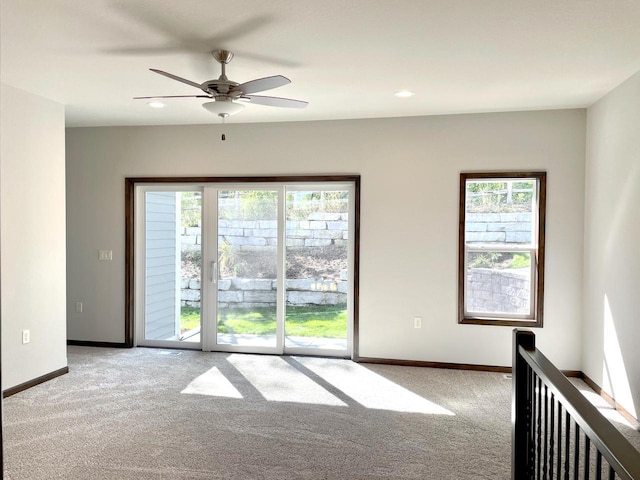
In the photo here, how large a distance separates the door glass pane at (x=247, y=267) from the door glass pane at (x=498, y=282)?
2.14 meters

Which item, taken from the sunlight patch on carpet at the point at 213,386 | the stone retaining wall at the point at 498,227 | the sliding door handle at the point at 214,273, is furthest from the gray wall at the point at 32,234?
the stone retaining wall at the point at 498,227

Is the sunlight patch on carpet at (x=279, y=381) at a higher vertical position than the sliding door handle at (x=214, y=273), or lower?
lower

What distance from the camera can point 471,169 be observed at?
4742 millimetres

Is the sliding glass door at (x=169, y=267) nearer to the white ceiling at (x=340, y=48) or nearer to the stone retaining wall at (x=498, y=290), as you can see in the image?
the white ceiling at (x=340, y=48)

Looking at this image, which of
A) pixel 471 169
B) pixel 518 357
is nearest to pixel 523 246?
pixel 471 169

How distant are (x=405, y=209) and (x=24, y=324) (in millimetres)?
3720

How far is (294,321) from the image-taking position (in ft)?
17.3

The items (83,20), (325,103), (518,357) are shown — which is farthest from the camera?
(325,103)

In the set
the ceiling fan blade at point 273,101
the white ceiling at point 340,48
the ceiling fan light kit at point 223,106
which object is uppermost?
the white ceiling at point 340,48

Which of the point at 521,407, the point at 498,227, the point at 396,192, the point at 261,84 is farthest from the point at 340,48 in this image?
the point at 498,227

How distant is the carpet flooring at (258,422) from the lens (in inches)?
110

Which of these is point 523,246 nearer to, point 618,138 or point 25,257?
point 618,138

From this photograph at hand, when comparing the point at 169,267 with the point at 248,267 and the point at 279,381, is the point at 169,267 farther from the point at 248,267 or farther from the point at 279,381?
the point at 279,381

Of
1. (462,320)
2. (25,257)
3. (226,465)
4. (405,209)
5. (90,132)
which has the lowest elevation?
(226,465)
